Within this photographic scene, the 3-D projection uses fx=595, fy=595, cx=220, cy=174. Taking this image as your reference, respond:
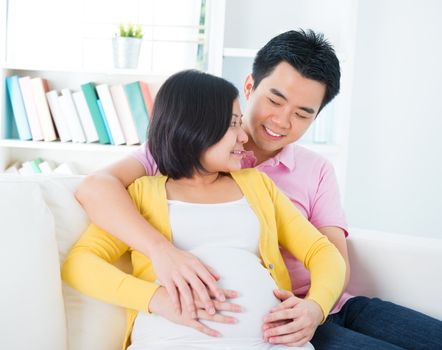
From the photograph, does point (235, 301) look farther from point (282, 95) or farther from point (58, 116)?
point (58, 116)

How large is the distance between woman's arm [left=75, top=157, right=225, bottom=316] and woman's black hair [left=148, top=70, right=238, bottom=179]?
0.14m

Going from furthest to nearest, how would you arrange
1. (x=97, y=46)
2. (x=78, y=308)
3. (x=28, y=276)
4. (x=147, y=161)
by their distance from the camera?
(x=97, y=46) < (x=147, y=161) < (x=78, y=308) < (x=28, y=276)

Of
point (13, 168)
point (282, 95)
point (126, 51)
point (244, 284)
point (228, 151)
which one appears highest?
point (126, 51)

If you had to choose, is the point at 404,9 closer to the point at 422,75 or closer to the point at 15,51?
the point at 422,75

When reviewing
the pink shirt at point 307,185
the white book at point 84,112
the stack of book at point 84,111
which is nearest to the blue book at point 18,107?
the stack of book at point 84,111

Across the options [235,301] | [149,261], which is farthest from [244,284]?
[149,261]

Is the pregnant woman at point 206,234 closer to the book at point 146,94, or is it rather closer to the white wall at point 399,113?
the book at point 146,94

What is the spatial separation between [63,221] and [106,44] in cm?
196

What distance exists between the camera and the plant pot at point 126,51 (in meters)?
2.83

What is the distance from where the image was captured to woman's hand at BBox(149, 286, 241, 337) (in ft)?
3.83

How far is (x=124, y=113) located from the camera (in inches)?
112

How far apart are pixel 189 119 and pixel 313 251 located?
0.42 meters

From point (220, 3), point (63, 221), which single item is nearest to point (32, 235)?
point (63, 221)

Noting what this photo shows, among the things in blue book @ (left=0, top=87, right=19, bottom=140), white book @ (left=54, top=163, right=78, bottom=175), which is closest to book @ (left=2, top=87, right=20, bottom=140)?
blue book @ (left=0, top=87, right=19, bottom=140)
